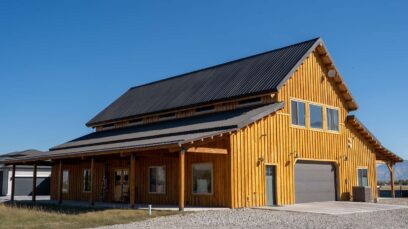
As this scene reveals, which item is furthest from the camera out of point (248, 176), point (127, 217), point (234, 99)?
point (234, 99)

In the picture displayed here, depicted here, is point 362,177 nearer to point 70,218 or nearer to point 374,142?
point 374,142

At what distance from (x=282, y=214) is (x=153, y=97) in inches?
576

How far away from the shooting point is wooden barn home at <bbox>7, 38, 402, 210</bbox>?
18625 millimetres

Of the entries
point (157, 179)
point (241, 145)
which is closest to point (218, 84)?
point (157, 179)

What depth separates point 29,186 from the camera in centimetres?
3622

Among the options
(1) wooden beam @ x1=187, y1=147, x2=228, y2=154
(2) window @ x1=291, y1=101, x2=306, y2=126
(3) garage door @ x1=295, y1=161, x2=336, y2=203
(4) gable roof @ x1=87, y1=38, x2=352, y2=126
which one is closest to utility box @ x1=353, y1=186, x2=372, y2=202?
(3) garage door @ x1=295, y1=161, x2=336, y2=203

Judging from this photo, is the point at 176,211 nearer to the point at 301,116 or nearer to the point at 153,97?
the point at 301,116

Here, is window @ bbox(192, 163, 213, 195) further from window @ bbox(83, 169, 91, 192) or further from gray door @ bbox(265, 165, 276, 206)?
window @ bbox(83, 169, 91, 192)

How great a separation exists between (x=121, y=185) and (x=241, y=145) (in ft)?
26.3

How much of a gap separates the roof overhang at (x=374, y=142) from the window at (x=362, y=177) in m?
1.73

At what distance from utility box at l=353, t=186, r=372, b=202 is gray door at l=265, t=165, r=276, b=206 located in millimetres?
6125

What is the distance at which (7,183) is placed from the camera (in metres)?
35.4

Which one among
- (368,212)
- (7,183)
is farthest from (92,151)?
(7,183)

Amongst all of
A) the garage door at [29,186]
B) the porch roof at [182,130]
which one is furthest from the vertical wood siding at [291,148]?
the garage door at [29,186]
